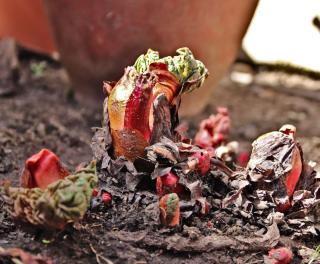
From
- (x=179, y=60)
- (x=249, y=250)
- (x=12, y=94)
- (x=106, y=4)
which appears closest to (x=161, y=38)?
(x=106, y=4)

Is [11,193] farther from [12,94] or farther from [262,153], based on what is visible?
[12,94]

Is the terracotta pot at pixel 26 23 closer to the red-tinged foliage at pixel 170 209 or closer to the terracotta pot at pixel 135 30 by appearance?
the terracotta pot at pixel 135 30

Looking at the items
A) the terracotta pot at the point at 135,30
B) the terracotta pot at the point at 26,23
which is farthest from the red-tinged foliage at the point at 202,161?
the terracotta pot at the point at 26,23

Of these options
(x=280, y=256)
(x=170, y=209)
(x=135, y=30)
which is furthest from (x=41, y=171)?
(x=135, y=30)

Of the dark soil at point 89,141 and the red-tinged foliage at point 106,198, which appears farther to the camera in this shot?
the red-tinged foliage at point 106,198

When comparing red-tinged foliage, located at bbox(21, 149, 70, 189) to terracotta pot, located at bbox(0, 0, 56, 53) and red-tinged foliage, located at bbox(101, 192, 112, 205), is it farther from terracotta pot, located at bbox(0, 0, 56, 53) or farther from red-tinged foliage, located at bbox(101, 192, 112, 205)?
terracotta pot, located at bbox(0, 0, 56, 53)

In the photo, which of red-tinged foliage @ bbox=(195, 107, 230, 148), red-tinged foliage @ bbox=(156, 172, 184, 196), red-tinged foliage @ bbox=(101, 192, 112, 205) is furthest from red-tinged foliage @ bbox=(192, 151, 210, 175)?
red-tinged foliage @ bbox=(195, 107, 230, 148)

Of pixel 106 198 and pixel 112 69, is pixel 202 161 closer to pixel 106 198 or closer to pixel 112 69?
pixel 106 198
